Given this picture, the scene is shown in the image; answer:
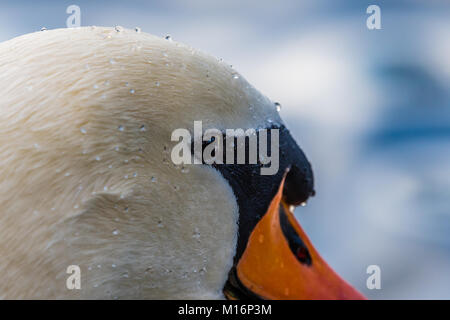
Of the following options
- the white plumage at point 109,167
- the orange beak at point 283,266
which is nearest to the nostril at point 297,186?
the orange beak at point 283,266

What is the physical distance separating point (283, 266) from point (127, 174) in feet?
1.79

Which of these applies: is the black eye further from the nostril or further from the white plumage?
the white plumage

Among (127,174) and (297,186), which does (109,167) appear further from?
(297,186)

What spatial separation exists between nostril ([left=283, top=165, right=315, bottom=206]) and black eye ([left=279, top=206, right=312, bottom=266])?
1.8 inches

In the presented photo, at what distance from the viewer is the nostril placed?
4.43 feet

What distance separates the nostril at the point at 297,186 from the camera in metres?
1.35

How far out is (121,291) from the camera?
1022 millimetres

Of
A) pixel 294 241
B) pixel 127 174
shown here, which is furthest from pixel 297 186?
pixel 127 174

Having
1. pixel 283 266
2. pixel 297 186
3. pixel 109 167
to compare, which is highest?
pixel 109 167

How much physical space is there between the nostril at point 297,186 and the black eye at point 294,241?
5 cm

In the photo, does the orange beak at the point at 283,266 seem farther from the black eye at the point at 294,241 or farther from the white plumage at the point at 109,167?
the white plumage at the point at 109,167

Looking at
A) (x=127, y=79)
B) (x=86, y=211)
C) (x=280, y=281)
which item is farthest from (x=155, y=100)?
(x=280, y=281)

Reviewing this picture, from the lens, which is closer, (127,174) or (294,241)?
(127,174)

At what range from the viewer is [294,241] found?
139 centimetres
